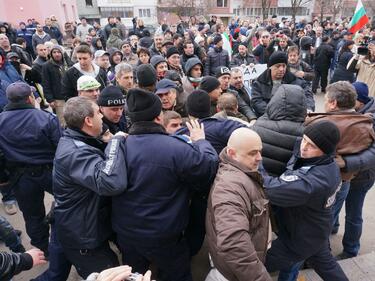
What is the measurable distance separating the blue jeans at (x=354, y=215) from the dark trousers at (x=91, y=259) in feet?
8.42

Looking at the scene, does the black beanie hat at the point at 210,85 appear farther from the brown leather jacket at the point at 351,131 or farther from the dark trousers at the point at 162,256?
the dark trousers at the point at 162,256

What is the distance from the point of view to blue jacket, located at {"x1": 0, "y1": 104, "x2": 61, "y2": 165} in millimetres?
3232

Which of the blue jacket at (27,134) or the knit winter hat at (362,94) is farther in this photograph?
the knit winter hat at (362,94)

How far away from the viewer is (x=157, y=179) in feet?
7.41

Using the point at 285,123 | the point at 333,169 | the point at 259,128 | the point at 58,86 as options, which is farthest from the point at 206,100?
the point at 58,86

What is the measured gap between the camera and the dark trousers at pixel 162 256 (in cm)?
246

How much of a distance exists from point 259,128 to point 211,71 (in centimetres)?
491

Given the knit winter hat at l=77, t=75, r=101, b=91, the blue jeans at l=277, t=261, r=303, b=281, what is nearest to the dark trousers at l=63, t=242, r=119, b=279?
the blue jeans at l=277, t=261, r=303, b=281

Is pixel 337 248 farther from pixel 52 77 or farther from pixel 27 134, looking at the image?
pixel 52 77

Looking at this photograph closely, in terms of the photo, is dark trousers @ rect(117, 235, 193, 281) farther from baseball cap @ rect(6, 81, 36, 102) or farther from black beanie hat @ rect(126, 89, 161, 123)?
baseball cap @ rect(6, 81, 36, 102)

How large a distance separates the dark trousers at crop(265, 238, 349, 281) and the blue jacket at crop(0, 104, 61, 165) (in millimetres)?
2458

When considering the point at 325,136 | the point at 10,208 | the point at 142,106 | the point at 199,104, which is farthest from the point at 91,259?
the point at 10,208

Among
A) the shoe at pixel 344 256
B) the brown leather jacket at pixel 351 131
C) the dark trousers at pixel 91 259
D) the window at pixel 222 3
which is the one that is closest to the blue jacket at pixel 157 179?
the dark trousers at pixel 91 259

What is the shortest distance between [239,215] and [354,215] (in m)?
2.15
